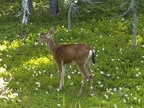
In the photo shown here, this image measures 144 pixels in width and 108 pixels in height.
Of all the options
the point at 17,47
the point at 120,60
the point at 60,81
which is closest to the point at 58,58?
the point at 60,81

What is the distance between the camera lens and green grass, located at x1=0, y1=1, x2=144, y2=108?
1054cm

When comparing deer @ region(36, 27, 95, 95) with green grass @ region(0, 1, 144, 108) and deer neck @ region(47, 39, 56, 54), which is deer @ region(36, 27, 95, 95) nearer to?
deer neck @ region(47, 39, 56, 54)

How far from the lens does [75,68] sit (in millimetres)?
13898

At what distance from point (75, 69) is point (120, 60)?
6.99 feet

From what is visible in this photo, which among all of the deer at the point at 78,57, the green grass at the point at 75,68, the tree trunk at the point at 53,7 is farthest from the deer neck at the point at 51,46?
the tree trunk at the point at 53,7

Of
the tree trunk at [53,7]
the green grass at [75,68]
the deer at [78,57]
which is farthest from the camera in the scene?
the tree trunk at [53,7]

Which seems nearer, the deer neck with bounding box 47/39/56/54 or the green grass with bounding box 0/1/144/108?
the green grass with bounding box 0/1/144/108

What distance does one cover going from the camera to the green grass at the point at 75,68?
1054 cm

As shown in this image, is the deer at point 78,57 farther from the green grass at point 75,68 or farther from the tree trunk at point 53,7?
the tree trunk at point 53,7

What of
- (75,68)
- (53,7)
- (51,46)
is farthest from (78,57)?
(53,7)

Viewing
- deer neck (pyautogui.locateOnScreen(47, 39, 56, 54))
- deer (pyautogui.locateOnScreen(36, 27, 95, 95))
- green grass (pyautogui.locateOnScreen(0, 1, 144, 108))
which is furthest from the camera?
deer neck (pyautogui.locateOnScreen(47, 39, 56, 54))

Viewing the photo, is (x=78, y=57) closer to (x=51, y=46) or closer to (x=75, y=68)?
(x=51, y=46)

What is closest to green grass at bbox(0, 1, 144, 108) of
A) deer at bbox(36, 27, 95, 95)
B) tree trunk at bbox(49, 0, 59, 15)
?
deer at bbox(36, 27, 95, 95)

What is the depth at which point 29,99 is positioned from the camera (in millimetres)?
10766
